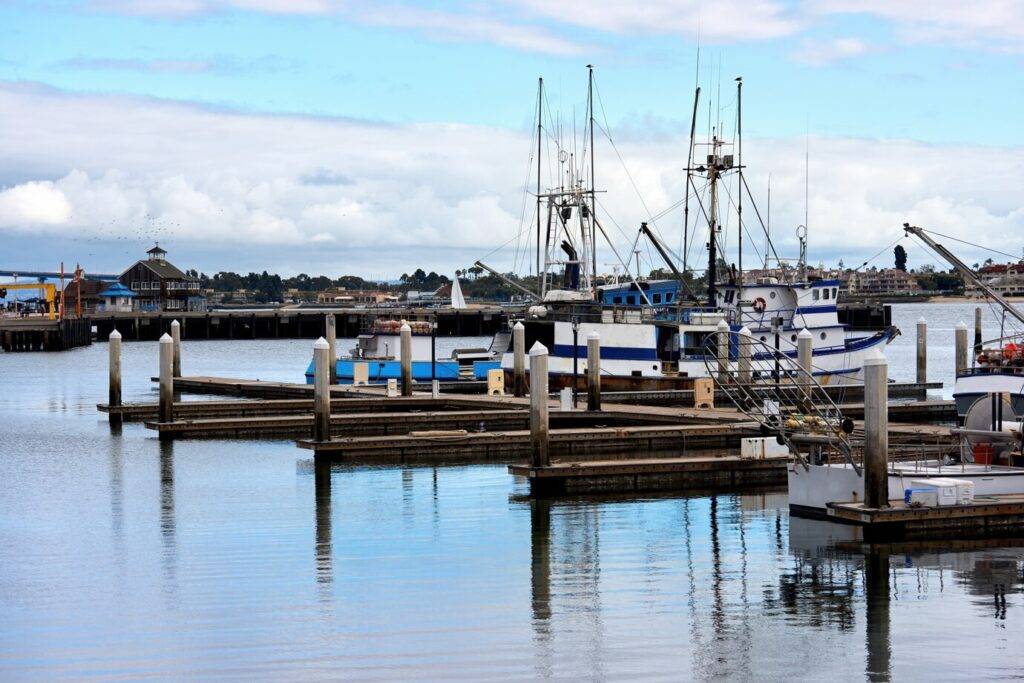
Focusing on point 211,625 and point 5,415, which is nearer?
point 211,625

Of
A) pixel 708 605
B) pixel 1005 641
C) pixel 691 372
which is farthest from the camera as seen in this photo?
pixel 691 372

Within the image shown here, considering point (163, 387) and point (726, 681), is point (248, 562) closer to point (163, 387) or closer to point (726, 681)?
point (726, 681)

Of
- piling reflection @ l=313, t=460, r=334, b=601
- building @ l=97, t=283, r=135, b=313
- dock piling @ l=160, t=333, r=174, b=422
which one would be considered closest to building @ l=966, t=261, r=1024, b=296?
piling reflection @ l=313, t=460, r=334, b=601

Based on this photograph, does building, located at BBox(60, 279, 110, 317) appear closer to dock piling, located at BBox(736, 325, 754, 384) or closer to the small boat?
the small boat

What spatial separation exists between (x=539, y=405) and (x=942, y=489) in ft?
27.2

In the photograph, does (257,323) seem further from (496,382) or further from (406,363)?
(406,363)

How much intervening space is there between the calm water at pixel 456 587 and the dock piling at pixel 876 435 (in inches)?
40.9

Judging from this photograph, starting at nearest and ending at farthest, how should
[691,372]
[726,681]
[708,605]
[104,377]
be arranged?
[726,681] → [708,605] → [691,372] → [104,377]

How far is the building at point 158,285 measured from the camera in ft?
554

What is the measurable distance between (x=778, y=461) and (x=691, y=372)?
2117 centimetres

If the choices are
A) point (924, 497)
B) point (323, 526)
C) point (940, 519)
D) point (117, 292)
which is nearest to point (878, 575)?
point (924, 497)

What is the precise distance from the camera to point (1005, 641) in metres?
18.1

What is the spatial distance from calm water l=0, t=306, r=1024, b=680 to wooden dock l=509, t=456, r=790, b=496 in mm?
750

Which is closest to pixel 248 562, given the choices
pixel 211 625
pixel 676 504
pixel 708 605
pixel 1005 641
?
pixel 211 625
